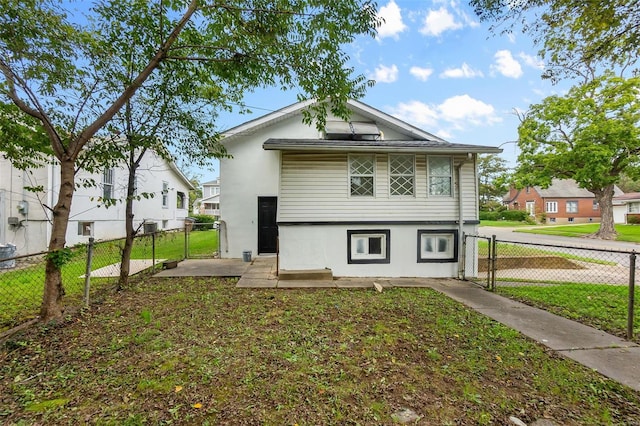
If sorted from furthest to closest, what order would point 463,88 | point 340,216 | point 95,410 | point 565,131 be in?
point 565,131, point 463,88, point 340,216, point 95,410

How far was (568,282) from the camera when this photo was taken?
7.44 meters

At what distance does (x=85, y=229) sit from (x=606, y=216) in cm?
2896

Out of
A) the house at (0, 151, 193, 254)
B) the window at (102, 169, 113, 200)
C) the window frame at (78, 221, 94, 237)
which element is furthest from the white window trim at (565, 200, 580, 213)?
the window frame at (78, 221, 94, 237)

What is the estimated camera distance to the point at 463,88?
11703 millimetres

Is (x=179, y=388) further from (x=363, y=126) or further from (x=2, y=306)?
(x=363, y=126)

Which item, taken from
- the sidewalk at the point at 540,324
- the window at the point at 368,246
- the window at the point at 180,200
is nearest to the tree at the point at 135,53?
the window at the point at 368,246

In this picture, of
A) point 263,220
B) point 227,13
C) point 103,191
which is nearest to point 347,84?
point 227,13

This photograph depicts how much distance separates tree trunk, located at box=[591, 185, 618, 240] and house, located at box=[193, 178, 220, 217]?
40539 millimetres

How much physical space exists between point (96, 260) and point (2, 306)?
4.57 m

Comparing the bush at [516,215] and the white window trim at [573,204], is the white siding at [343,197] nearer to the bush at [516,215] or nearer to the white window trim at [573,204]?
the bush at [516,215]

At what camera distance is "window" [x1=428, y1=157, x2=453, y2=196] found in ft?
25.2

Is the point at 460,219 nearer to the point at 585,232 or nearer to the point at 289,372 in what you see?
the point at 289,372

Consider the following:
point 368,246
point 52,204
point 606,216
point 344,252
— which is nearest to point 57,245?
point 344,252

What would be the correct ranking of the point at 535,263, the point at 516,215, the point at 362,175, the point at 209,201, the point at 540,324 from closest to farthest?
the point at 540,324, the point at 362,175, the point at 535,263, the point at 516,215, the point at 209,201
